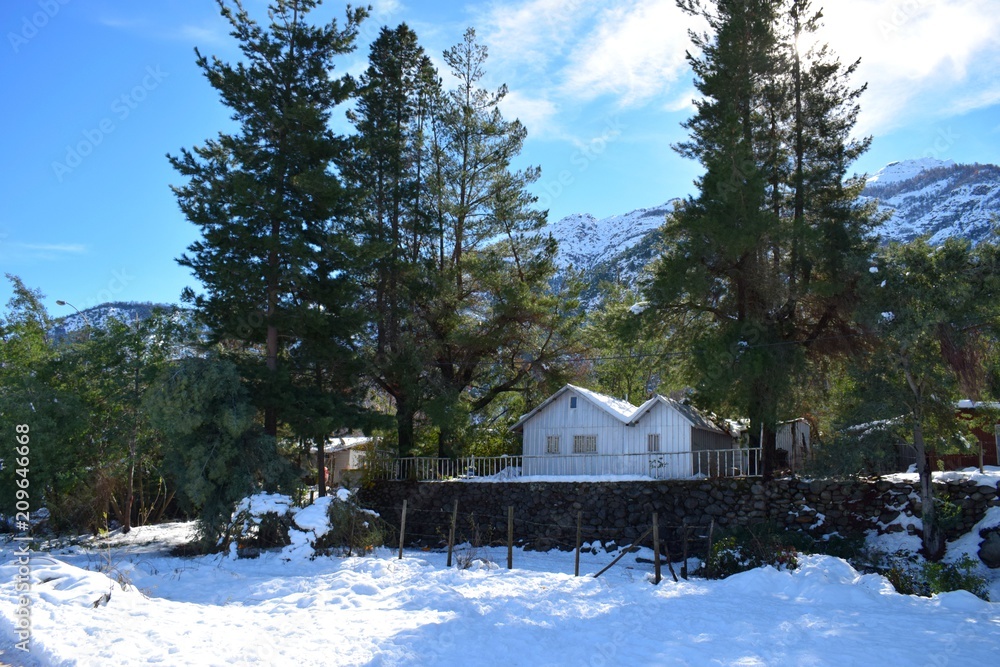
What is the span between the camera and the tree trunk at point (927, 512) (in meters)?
16.7

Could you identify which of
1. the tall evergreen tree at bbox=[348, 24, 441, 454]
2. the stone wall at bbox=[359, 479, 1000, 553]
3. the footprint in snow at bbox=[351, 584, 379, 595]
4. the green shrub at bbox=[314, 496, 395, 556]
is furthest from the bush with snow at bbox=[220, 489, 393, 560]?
the tall evergreen tree at bbox=[348, 24, 441, 454]

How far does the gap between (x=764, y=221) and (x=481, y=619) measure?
1462cm

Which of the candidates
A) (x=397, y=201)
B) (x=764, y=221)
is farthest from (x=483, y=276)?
(x=764, y=221)

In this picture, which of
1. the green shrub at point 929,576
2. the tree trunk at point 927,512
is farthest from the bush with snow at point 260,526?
the tree trunk at point 927,512

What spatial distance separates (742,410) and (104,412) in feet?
66.5

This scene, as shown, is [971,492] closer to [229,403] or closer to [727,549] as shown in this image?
[727,549]

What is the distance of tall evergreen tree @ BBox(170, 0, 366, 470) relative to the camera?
71.7 ft

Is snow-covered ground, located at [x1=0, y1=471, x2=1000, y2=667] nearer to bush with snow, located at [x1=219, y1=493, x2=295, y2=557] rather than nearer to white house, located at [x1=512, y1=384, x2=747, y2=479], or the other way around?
bush with snow, located at [x1=219, y1=493, x2=295, y2=557]

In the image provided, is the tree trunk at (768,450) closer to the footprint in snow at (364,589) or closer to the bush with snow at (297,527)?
the bush with snow at (297,527)

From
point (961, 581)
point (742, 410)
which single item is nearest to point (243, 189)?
point (742, 410)

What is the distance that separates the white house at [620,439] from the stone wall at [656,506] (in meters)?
1.54

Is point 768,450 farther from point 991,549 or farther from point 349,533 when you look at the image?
point 349,533

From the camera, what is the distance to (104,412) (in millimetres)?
22281

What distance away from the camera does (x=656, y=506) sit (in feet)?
68.4
